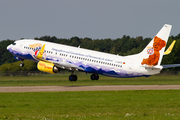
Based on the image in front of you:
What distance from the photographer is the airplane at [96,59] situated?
48906 mm

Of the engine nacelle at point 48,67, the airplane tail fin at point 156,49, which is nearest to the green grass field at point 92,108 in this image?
the airplane tail fin at point 156,49

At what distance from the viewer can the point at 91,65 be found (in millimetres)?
55219

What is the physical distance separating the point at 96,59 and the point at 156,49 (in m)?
10.7

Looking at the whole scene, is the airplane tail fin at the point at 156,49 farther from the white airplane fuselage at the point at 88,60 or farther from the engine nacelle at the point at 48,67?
the engine nacelle at the point at 48,67

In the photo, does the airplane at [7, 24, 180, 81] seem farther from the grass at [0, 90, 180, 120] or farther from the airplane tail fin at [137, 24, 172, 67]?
the grass at [0, 90, 180, 120]

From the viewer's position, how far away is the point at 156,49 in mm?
48844

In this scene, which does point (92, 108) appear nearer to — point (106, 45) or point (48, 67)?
point (48, 67)

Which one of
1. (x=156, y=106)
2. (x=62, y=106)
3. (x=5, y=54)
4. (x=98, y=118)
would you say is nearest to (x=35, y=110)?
(x=62, y=106)

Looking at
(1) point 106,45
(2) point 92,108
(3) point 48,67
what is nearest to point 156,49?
(3) point 48,67

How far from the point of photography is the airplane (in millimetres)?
48906

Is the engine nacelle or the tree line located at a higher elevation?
the tree line

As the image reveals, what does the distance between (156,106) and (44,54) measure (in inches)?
1334

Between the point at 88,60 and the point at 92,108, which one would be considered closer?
the point at 92,108

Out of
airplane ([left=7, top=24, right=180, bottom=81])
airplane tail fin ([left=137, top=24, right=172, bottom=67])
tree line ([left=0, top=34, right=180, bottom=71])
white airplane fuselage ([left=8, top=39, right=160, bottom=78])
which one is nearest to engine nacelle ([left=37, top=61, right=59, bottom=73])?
airplane ([left=7, top=24, right=180, bottom=81])
